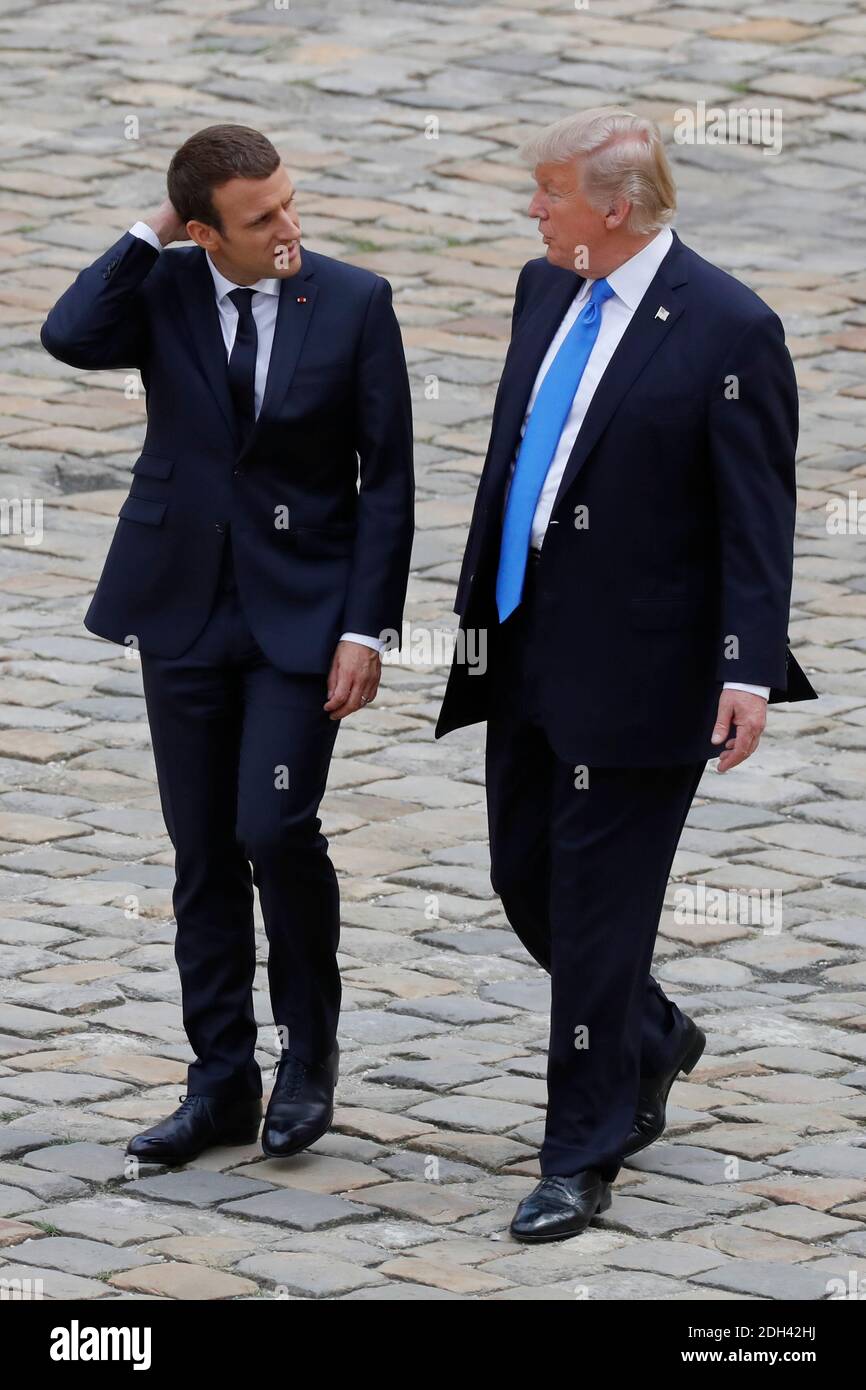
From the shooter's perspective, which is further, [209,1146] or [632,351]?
[209,1146]

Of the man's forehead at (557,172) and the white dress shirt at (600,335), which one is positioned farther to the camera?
the white dress shirt at (600,335)

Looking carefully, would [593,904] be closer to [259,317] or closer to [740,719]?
[740,719]

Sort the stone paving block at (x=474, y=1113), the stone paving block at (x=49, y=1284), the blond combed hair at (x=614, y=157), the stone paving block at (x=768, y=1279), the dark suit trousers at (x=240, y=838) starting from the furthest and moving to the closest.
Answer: the stone paving block at (x=474, y=1113) < the dark suit trousers at (x=240, y=838) < the blond combed hair at (x=614, y=157) < the stone paving block at (x=768, y=1279) < the stone paving block at (x=49, y=1284)

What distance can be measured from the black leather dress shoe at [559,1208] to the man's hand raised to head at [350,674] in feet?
3.12

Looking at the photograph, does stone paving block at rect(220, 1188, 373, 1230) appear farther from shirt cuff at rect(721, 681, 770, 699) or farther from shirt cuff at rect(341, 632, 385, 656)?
shirt cuff at rect(721, 681, 770, 699)

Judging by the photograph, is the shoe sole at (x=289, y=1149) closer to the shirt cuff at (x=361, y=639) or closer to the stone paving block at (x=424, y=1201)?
the stone paving block at (x=424, y=1201)

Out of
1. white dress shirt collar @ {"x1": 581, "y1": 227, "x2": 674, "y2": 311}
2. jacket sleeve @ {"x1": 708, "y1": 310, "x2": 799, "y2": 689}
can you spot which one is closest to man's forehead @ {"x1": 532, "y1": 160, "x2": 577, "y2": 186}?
white dress shirt collar @ {"x1": 581, "y1": 227, "x2": 674, "y2": 311}

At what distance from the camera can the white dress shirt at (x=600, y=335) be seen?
4.68 metres

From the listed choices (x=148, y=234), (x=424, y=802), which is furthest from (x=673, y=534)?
(x=424, y=802)

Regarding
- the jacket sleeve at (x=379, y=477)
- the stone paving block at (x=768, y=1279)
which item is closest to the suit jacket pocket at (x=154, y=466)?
the jacket sleeve at (x=379, y=477)

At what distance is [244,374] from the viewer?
4906mm

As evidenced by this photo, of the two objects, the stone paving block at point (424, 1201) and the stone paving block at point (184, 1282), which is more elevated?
the stone paving block at point (424, 1201)

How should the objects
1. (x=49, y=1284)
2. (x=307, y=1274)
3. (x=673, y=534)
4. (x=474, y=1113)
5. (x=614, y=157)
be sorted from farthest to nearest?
(x=474, y=1113)
(x=673, y=534)
(x=614, y=157)
(x=307, y=1274)
(x=49, y=1284)

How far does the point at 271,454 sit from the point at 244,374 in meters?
0.16
